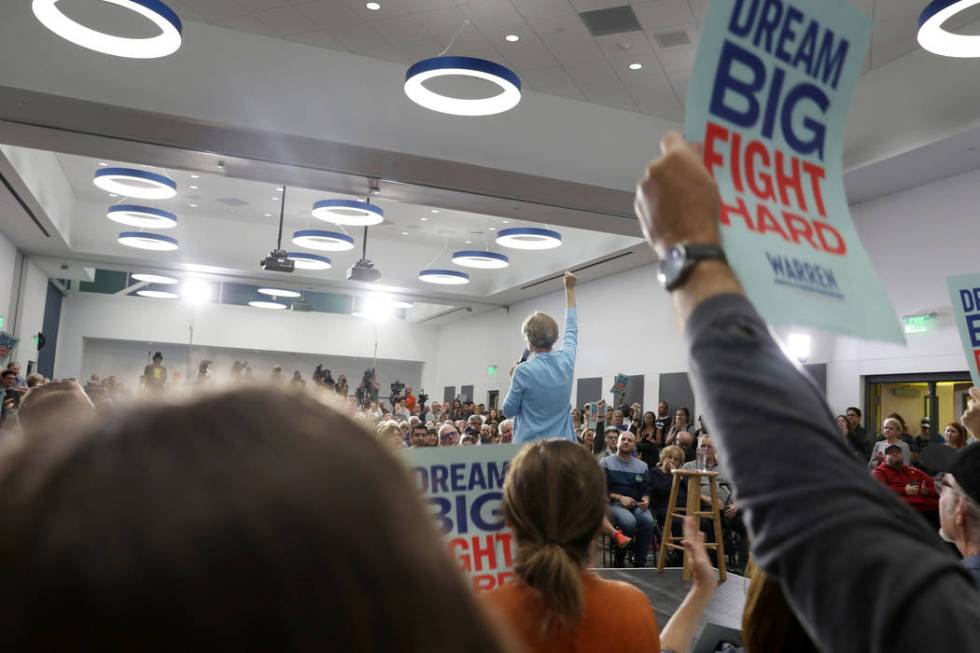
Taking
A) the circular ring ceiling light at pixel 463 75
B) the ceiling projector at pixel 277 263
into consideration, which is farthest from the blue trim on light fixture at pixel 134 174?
the circular ring ceiling light at pixel 463 75

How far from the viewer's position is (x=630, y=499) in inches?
294

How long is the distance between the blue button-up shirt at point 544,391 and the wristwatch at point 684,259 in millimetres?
3282

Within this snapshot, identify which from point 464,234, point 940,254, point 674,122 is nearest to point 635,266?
Result: point 464,234

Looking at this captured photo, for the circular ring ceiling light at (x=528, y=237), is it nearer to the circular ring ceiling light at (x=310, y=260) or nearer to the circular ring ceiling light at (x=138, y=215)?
the circular ring ceiling light at (x=310, y=260)

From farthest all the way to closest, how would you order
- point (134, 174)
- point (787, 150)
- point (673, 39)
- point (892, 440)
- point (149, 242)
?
point (149, 242)
point (134, 174)
point (892, 440)
point (673, 39)
point (787, 150)

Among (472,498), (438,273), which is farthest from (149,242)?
(472,498)

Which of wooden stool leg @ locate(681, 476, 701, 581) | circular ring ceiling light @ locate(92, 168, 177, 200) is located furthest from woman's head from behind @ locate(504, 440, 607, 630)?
circular ring ceiling light @ locate(92, 168, 177, 200)

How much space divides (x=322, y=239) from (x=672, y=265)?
13.1 m

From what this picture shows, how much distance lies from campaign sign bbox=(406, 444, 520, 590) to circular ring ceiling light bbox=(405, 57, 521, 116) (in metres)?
4.73

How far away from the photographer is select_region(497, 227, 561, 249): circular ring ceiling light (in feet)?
40.1

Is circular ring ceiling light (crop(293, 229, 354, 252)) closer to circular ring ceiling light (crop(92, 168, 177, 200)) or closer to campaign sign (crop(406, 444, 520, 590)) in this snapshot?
circular ring ceiling light (crop(92, 168, 177, 200))

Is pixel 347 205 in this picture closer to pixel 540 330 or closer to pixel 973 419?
pixel 540 330

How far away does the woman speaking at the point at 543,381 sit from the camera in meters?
4.06

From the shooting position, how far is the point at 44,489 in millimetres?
297
